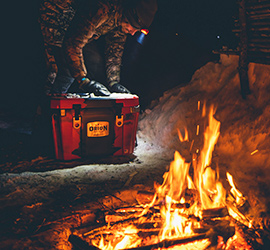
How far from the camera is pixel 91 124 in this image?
4836 mm

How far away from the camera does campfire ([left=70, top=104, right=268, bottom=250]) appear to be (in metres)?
2.51

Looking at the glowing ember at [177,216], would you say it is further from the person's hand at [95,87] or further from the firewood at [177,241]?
the person's hand at [95,87]

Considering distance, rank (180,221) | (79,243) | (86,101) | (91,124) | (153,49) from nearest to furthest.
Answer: (79,243)
(180,221)
(86,101)
(91,124)
(153,49)

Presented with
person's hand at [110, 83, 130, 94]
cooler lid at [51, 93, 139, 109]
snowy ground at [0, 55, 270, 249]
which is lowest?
snowy ground at [0, 55, 270, 249]

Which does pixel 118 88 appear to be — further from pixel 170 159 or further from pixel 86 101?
pixel 170 159

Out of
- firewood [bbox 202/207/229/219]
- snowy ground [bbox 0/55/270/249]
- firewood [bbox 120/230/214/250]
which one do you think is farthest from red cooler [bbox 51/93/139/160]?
firewood [bbox 120/230/214/250]

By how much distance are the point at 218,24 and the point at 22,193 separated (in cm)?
521

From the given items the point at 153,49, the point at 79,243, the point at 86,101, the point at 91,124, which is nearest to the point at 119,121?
the point at 91,124

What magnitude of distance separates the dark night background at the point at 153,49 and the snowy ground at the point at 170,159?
0.58m

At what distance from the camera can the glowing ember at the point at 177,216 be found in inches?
99.5

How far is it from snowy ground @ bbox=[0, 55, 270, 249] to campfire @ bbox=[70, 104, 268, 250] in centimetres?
32

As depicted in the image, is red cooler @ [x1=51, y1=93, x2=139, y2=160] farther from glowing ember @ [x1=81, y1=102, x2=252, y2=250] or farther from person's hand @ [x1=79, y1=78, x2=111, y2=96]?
glowing ember @ [x1=81, y1=102, x2=252, y2=250]

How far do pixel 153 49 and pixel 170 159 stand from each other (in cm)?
375

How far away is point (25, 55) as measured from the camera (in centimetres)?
836
